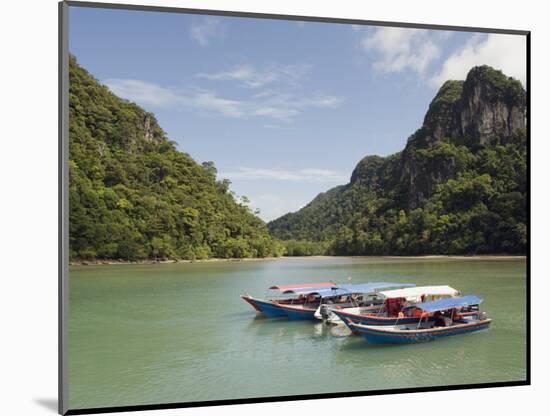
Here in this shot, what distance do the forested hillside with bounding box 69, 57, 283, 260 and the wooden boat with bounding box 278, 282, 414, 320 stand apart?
23.8ft

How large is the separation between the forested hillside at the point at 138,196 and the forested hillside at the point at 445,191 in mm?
3466

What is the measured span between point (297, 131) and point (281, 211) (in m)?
2.19

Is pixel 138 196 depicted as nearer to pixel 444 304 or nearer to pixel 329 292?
pixel 329 292

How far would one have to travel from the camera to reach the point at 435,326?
6453 mm

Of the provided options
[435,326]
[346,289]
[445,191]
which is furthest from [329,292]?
[445,191]

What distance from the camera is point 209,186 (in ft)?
72.9

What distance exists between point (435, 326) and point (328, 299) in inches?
88.8

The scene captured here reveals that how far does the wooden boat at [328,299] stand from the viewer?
802cm

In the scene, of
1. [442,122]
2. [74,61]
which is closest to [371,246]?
[442,122]

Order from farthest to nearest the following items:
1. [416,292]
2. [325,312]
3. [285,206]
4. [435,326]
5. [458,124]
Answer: [458,124] → [285,206] → [325,312] → [416,292] → [435,326]

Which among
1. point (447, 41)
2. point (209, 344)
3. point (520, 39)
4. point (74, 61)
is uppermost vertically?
point (74, 61)

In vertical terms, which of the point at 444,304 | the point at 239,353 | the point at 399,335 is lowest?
the point at 239,353

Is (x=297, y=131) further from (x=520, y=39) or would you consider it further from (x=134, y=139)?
(x=134, y=139)

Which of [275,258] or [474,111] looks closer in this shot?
[474,111]
